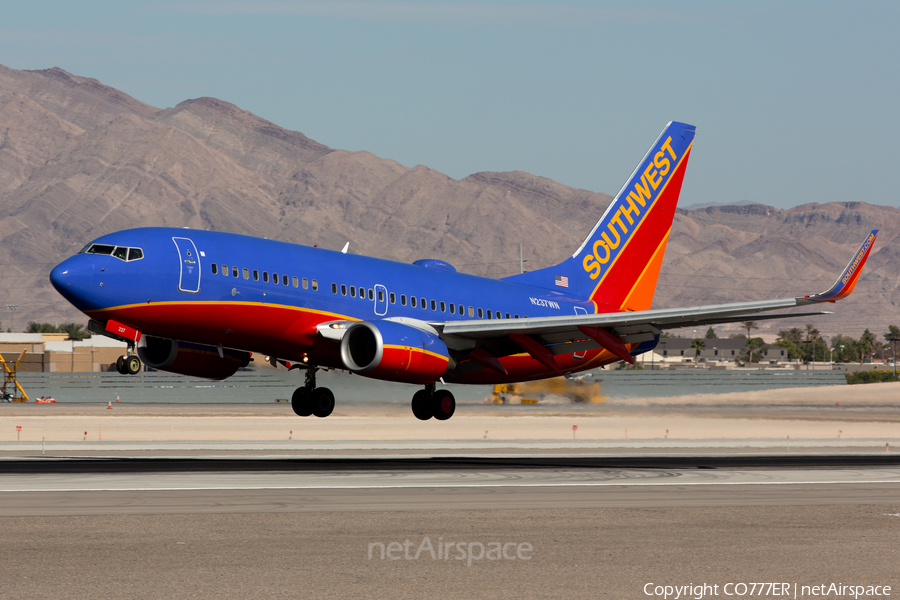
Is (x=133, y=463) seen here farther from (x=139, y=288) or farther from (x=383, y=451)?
(x=383, y=451)

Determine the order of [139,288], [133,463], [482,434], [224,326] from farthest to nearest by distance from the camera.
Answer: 1. [482,434]
2. [133,463]
3. [224,326]
4. [139,288]

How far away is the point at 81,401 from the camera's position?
338ft

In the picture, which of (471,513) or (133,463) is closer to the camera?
(471,513)

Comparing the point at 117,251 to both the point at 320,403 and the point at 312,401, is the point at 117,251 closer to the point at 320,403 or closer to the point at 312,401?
the point at 312,401

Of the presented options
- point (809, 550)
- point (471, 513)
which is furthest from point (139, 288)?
point (809, 550)

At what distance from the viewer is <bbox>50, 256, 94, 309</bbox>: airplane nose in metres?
33.1

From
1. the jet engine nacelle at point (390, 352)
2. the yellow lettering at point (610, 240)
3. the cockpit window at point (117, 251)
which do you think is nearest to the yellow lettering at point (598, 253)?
the yellow lettering at point (610, 240)

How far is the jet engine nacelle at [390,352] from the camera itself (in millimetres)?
38250

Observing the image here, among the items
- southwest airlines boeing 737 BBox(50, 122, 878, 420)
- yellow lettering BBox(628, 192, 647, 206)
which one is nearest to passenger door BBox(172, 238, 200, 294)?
southwest airlines boeing 737 BBox(50, 122, 878, 420)

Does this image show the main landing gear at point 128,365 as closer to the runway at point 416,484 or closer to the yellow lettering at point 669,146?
the runway at point 416,484

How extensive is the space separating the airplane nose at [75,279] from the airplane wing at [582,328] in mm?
13523

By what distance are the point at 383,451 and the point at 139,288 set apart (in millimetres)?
18423

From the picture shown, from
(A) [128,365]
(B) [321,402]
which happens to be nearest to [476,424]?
(B) [321,402]

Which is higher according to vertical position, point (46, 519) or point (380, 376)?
point (380, 376)
